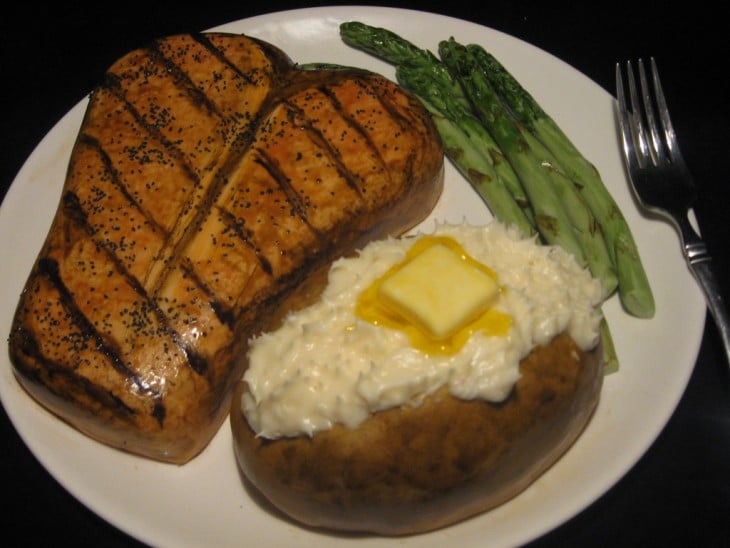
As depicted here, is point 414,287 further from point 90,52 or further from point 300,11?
point 90,52

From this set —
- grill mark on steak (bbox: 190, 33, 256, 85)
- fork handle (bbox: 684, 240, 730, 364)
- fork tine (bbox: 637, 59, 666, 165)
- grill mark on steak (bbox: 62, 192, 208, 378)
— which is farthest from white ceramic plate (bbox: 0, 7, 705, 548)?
grill mark on steak (bbox: 190, 33, 256, 85)

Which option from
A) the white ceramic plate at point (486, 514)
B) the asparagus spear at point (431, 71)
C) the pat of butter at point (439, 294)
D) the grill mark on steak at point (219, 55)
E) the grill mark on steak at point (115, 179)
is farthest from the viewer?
the asparagus spear at point (431, 71)

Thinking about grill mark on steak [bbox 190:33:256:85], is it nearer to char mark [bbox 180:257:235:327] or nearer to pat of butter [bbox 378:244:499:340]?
char mark [bbox 180:257:235:327]

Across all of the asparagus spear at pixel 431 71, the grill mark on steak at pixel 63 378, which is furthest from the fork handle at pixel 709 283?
the grill mark on steak at pixel 63 378

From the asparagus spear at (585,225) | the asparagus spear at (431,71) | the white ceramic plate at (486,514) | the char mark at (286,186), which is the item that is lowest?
the white ceramic plate at (486,514)

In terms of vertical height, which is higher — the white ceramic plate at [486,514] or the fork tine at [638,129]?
the fork tine at [638,129]

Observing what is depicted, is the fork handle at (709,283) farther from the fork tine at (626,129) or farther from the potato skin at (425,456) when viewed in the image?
the potato skin at (425,456)

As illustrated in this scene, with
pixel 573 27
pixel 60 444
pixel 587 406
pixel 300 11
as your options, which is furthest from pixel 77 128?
pixel 573 27
